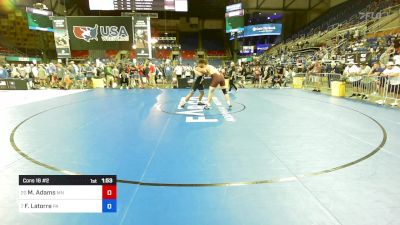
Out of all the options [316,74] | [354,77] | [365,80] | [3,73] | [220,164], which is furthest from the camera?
[3,73]

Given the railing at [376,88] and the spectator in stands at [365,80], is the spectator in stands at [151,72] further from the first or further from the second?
the spectator in stands at [365,80]

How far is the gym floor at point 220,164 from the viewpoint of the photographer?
8.14ft

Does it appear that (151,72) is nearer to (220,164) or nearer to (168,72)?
(168,72)

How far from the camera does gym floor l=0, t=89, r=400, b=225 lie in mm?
2480

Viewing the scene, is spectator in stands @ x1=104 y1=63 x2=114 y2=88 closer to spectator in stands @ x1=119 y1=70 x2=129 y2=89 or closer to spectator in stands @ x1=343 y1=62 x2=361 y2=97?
spectator in stands @ x1=119 y1=70 x2=129 y2=89

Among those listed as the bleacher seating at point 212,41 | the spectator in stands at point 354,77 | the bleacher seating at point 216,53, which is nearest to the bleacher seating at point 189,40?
the bleacher seating at point 212,41

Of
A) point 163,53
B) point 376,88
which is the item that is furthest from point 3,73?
point 163,53

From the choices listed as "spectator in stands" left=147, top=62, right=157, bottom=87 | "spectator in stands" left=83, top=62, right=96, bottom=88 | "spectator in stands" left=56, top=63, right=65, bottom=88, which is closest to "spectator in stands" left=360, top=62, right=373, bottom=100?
"spectator in stands" left=147, top=62, right=157, bottom=87

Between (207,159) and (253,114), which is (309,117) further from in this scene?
(207,159)

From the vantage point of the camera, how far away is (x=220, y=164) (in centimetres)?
365
